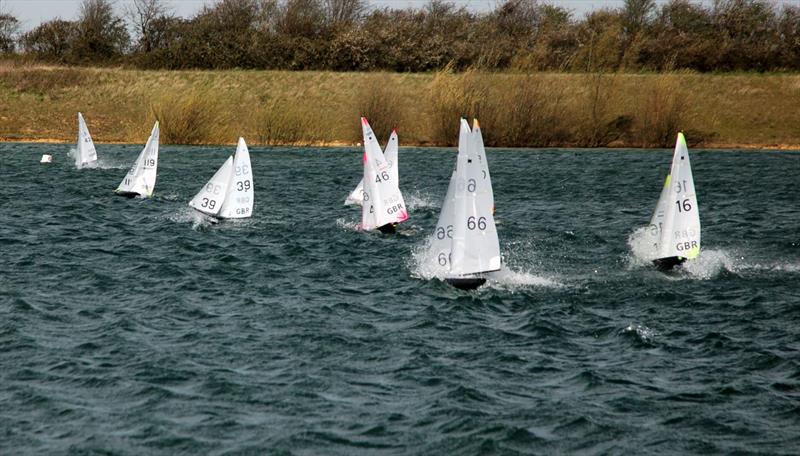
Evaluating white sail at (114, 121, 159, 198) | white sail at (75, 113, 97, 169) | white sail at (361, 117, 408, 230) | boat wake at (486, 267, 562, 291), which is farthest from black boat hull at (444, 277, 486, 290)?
white sail at (75, 113, 97, 169)

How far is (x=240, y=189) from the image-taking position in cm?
2667

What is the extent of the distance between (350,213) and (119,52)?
70818mm

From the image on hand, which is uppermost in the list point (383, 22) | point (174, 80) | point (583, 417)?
point (383, 22)

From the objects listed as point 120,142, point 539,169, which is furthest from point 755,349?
point 120,142

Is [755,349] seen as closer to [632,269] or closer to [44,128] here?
[632,269]

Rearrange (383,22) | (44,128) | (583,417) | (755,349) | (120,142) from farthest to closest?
(383,22)
(44,128)
(120,142)
(755,349)
(583,417)

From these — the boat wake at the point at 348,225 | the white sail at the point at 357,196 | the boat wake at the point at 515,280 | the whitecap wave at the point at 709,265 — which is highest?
the white sail at the point at 357,196

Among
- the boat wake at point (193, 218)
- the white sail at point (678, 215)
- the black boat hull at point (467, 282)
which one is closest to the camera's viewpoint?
the black boat hull at point (467, 282)

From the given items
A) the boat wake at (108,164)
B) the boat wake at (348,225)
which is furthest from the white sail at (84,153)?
the boat wake at (348,225)

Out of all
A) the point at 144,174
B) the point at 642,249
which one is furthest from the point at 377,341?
the point at 144,174

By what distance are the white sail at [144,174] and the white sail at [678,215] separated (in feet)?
53.3

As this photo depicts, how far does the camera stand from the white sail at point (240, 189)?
1025 inches

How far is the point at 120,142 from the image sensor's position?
6562 cm

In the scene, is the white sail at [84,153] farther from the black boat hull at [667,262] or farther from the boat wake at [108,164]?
the black boat hull at [667,262]
